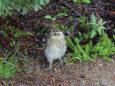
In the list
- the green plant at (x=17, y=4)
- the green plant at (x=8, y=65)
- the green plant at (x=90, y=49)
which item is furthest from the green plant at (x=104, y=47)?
the green plant at (x=17, y=4)

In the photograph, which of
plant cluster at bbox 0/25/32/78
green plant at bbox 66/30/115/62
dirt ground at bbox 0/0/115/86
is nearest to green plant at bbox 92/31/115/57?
green plant at bbox 66/30/115/62

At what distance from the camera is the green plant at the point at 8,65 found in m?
4.85

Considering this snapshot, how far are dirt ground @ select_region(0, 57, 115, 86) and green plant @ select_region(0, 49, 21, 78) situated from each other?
0.10m

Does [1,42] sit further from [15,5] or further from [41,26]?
[15,5]

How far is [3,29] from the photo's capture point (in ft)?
19.1

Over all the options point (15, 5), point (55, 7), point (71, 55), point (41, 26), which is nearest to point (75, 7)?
point (55, 7)

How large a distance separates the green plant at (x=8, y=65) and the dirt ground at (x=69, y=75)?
97 millimetres

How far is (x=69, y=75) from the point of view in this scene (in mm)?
5324

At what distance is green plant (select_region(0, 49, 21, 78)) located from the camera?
485 cm

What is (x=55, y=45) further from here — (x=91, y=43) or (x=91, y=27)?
(x=91, y=27)

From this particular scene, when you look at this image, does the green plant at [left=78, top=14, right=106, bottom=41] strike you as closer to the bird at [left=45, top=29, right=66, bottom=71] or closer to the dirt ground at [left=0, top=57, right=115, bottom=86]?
the dirt ground at [left=0, top=57, right=115, bottom=86]

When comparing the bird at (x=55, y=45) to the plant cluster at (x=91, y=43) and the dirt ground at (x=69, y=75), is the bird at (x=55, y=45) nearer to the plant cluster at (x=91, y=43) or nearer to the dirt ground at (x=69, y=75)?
the dirt ground at (x=69, y=75)

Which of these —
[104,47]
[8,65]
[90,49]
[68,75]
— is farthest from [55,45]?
[104,47]

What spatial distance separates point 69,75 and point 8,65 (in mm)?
958
